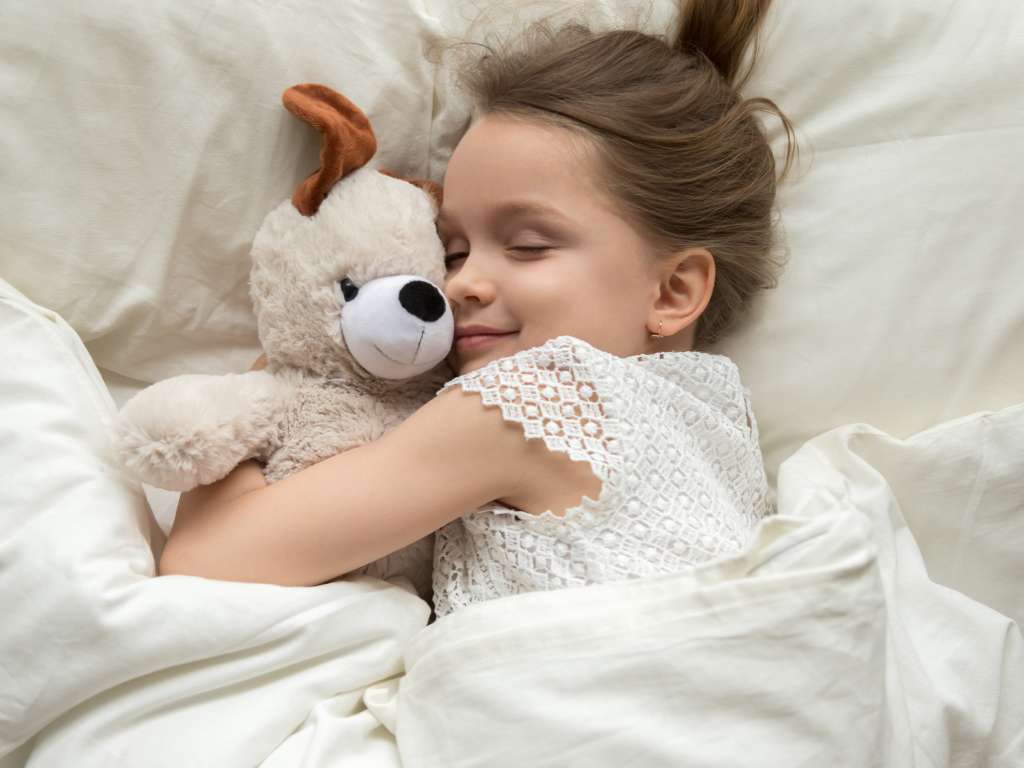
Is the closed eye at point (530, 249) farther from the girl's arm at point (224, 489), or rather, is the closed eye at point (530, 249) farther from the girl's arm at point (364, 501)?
the girl's arm at point (224, 489)

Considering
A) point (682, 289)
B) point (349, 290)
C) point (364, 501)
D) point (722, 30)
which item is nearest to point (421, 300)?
point (349, 290)

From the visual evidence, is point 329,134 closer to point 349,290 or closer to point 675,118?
point 349,290

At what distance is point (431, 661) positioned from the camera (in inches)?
28.9

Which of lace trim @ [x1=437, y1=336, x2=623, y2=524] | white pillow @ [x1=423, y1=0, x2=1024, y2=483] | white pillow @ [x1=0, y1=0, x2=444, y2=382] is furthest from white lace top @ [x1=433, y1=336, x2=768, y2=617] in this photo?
white pillow @ [x1=0, y1=0, x2=444, y2=382]

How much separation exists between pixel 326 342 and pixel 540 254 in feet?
0.75

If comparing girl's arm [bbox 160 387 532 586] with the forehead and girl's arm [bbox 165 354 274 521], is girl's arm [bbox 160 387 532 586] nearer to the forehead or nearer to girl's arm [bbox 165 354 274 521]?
girl's arm [bbox 165 354 274 521]

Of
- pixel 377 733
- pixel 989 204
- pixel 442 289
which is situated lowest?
pixel 377 733

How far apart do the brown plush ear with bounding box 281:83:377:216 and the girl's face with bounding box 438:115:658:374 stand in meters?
0.11

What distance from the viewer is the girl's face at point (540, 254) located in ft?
2.95

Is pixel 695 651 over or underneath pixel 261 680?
over

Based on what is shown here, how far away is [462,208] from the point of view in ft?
3.09

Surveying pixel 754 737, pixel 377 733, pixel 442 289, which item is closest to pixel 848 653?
pixel 754 737

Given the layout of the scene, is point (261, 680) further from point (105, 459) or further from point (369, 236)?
point (369, 236)

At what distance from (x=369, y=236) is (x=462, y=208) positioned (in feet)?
0.41
